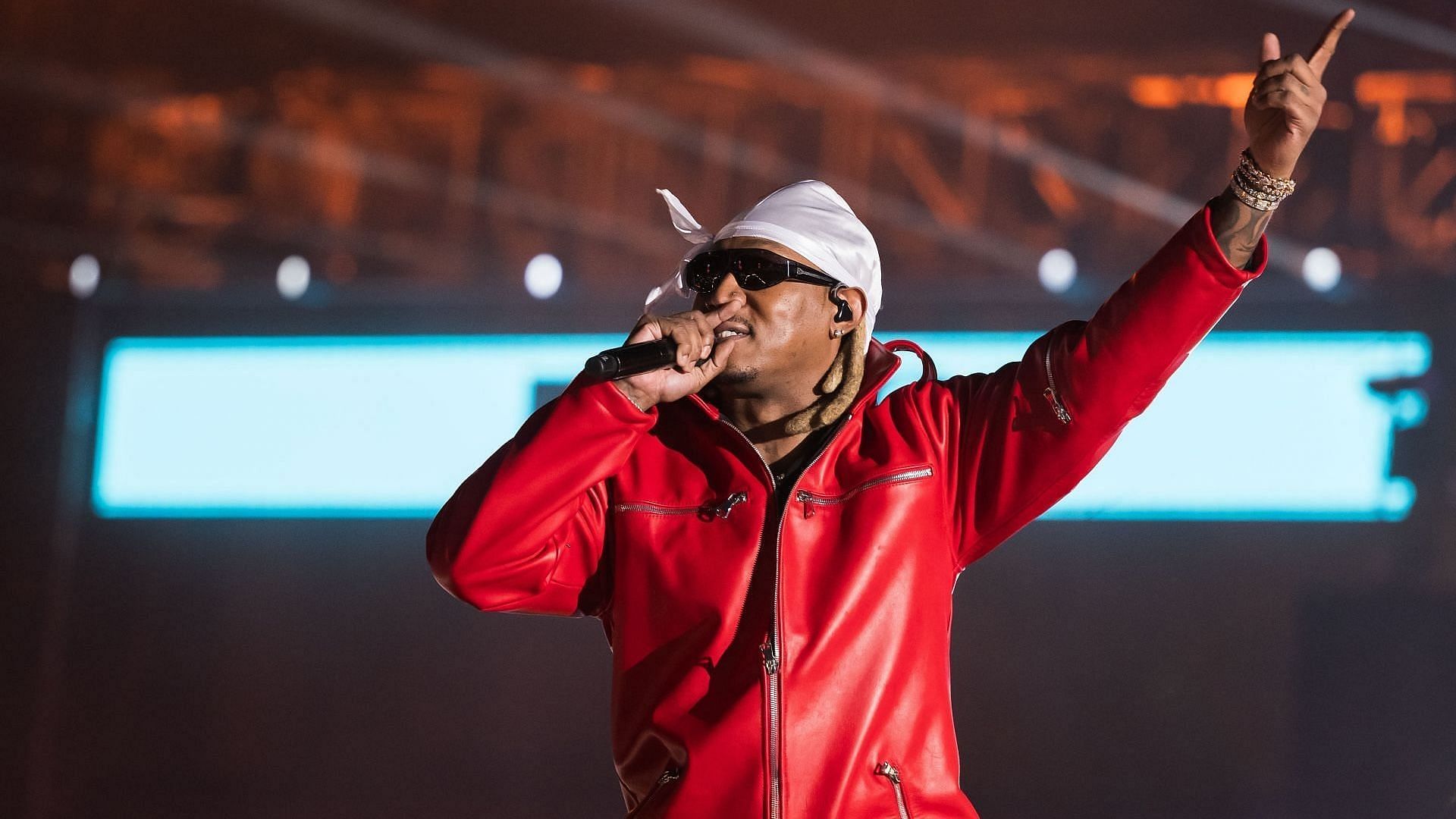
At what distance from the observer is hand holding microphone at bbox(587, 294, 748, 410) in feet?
5.34

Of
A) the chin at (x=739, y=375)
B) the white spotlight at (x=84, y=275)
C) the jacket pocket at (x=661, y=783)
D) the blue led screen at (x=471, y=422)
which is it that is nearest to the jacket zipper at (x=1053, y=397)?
the chin at (x=739, y=375)

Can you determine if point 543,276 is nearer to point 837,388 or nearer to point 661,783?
point 837,388

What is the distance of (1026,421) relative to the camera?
1.71m

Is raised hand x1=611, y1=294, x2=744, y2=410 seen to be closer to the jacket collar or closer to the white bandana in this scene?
the jacket collar

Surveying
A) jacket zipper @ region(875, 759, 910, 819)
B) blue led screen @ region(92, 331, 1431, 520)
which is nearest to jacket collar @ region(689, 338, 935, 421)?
jacket zipper @ region(875, 759, 910, 819)

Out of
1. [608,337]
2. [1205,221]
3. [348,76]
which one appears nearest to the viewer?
[1205,221]

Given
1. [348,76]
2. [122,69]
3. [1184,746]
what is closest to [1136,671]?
[1184,746]

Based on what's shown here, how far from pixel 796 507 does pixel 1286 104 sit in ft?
2.39

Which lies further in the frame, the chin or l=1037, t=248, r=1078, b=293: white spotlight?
l=1037, t=248, r=1078, b=293: white spotlight

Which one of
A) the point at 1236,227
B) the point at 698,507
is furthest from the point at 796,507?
the point at 1236,227

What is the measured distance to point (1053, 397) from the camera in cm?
167

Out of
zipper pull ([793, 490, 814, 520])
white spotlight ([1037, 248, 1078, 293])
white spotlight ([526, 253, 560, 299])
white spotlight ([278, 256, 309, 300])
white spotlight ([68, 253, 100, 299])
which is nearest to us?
zipper pull ([793, 490, 814, 520])

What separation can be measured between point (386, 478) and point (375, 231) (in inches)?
32.0

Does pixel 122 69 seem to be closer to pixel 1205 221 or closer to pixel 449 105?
pixel 449 105
